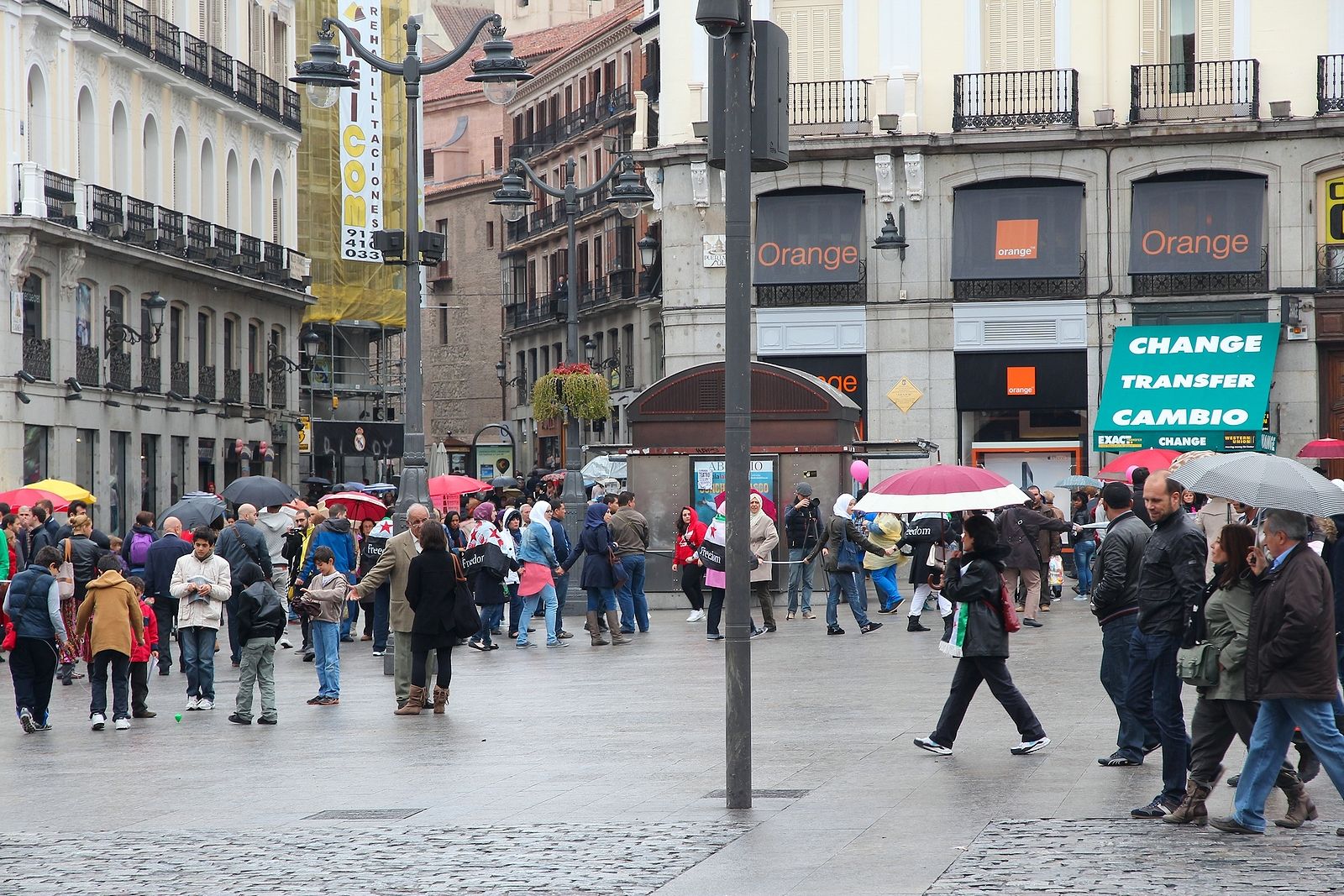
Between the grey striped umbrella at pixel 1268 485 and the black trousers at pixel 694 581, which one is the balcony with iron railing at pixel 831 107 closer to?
the black trousers at pixel 694 581

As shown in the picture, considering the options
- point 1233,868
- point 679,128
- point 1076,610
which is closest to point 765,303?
point 679,128

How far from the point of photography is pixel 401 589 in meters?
Result: 15.9

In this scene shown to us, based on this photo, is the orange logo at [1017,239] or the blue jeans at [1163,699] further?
the orange logo at [1017,239]

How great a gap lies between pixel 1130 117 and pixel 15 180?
21.2 metres

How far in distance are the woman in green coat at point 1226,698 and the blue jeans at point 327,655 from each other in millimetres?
8535

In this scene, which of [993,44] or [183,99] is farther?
[183,99]

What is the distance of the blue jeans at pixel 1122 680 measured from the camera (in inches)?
446

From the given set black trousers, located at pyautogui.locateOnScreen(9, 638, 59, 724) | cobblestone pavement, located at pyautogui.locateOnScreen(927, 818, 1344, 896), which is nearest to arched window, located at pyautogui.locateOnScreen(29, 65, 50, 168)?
black trousers, located at pyautogui.locateOnScreen(9, 638, 59, 724)

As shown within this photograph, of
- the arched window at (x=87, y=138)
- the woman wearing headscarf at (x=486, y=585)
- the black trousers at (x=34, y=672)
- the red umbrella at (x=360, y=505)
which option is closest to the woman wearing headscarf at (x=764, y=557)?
the woman wearing headscarf at (x=486, y=585)

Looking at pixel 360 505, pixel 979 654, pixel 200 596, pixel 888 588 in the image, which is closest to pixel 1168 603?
pixel 979 654

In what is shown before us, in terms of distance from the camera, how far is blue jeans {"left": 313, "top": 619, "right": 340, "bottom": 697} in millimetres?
16281

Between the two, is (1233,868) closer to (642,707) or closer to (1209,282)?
(642,707)

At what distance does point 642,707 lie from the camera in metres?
15.3

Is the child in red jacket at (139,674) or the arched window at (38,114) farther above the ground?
the arched window at (38,114)
